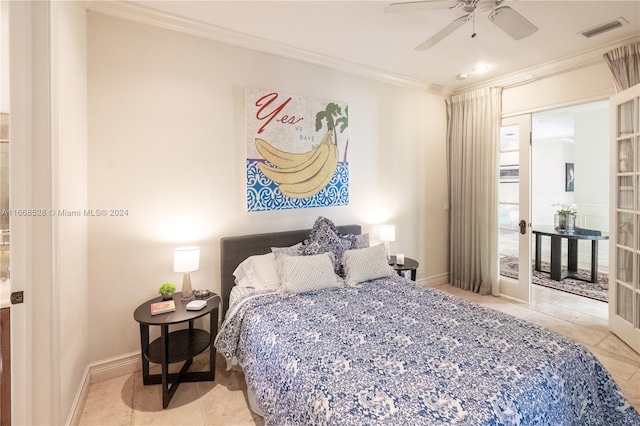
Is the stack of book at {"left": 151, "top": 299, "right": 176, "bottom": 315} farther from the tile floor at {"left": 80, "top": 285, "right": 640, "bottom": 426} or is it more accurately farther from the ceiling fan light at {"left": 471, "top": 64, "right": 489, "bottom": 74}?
the ceiling fan light at {"left": 471, "top": 64, "right": 489, "bottom": 74}

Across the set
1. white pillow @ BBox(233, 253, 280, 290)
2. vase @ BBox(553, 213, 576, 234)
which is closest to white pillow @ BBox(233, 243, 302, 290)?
white pillow @ BBox(233, 253, 280, 290)

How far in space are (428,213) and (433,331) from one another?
277 cm

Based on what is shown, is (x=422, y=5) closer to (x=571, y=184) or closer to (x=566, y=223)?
(x=566, y=223)

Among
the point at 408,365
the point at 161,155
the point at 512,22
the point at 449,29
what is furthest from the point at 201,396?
the point at 512,22

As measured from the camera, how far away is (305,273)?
248 cm

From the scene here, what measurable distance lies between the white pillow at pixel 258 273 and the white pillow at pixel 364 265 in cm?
65

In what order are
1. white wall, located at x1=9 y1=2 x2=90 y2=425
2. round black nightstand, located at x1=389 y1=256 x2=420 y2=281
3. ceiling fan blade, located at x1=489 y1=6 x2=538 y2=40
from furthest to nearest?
round black nightstand, located at x1=389 y1=256 x2=420 y2=281 → ceiling fan blade, located at x1=489 y1=6 x2=538 y2=40 → white wall, located at x1=9 y1=2 x2=90 y2=425

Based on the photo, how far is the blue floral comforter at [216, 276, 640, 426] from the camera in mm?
1227

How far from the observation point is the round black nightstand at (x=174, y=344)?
2027 mm

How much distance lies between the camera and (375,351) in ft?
5.24

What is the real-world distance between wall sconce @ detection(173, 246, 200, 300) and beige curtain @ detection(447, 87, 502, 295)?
3.55 metres

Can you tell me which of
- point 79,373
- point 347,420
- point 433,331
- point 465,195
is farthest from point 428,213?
point 79,373

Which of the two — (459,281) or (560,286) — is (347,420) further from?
(560,286)

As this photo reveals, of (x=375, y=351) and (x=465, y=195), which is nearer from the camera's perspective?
(x=375, y=351)
